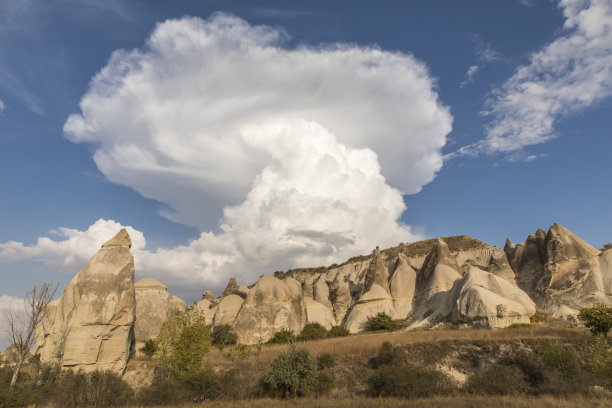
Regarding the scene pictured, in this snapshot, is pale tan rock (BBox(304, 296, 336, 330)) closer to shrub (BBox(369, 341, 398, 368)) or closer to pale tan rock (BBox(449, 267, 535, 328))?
pale tan rock (BBox(449, 267, 535, 328))

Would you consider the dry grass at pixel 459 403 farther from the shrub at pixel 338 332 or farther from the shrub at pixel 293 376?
the shrub at pixel 338 332

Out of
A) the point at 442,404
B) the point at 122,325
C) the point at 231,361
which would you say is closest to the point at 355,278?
the point at 231,361

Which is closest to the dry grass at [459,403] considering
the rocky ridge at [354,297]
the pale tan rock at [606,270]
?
the rocky ridge at [354,297]

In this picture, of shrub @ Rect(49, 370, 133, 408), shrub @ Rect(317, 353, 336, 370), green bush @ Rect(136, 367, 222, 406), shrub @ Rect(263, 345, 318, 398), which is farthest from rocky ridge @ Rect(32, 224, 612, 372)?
shrub @ Rect(317, 353, 336, 370)

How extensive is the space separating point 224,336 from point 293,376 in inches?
752

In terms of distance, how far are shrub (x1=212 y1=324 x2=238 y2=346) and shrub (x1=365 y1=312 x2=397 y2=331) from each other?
12.0 m

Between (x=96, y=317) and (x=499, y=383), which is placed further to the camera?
(x=96, y=317)

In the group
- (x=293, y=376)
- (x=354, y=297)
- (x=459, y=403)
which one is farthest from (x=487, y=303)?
(x=354, y=297)

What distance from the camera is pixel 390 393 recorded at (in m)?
14.3

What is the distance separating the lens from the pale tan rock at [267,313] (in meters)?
33.5

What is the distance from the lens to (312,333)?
33594mm

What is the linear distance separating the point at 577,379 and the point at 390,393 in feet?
23.9

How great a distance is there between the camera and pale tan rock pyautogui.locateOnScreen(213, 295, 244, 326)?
40.5 metres

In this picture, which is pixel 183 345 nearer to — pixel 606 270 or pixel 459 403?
pixel 459 403
